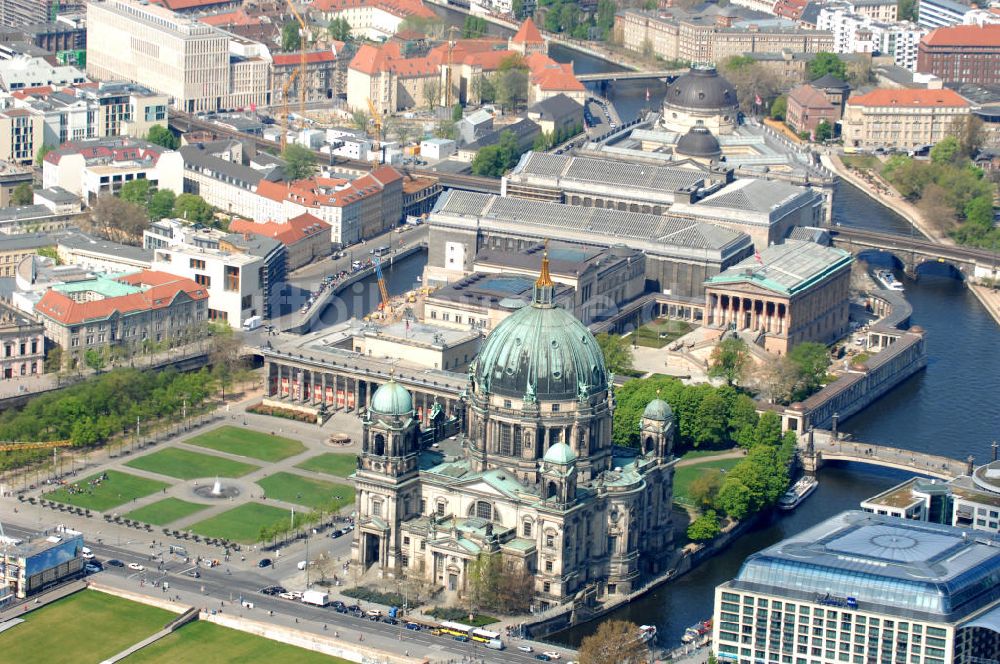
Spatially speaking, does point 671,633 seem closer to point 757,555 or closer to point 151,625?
point 757,555

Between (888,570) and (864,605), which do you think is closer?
(864,605)

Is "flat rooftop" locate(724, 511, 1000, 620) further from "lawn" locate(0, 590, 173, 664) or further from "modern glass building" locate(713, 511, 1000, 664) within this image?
"lawn" locate(0, 590, 173, 664)

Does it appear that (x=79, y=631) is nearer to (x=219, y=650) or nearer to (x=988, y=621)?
(x=219, y=650)

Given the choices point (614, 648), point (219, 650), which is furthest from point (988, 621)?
point (219, 650)

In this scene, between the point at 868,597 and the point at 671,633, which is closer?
→ the point at 868,597

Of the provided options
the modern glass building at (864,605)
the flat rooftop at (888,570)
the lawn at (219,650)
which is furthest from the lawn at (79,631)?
the flat rooftop at (888,570)

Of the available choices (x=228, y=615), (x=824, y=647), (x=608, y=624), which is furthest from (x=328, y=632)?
(x=824, y=647)
